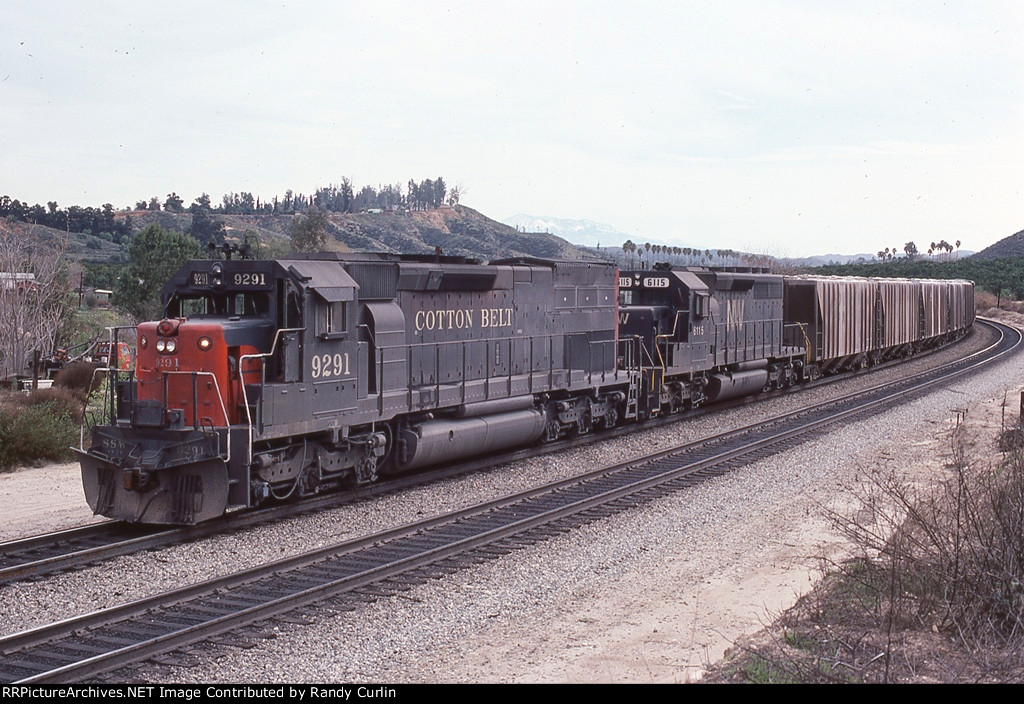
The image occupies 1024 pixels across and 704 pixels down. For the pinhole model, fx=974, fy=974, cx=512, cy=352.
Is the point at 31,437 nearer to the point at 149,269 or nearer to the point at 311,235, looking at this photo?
the point at 149,269

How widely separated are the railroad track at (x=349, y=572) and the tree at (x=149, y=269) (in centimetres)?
2756

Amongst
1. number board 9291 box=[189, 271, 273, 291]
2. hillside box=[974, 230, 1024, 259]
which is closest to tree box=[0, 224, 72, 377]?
number board 9291 box=[189, 271, 273, 291]

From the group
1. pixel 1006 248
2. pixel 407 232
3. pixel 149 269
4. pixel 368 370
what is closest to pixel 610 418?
pixel 368 370

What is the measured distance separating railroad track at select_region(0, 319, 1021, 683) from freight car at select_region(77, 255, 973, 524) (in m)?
1.71

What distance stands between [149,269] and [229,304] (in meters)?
28.6

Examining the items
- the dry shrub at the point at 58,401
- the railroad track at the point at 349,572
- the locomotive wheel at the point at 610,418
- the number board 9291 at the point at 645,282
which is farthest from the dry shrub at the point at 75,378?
the railroad track at the point at 349,572

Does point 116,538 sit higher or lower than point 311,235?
lower

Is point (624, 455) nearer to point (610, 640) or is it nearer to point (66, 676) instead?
point (610, 640)

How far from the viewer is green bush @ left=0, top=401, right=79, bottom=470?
15.7m

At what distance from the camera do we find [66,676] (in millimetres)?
6453

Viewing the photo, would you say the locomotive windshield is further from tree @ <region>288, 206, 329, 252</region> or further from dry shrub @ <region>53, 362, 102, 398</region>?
tree @ <region>288, 206, 329, 252</region>

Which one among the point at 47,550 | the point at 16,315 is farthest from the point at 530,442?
the point at 16,315

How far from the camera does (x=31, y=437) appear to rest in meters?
16.0

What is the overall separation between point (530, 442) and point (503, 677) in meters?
9.61
